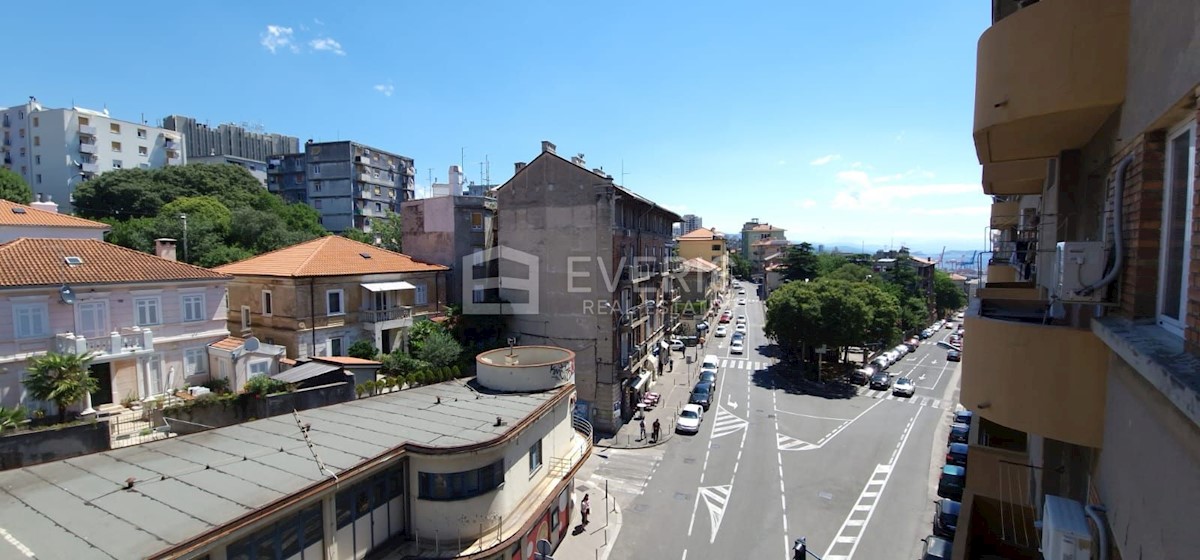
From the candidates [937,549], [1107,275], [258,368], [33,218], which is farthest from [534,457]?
[33,218]

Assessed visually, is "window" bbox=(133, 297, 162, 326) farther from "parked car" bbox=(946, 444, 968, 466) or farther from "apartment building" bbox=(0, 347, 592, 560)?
"parked car" bbox=(946, 444, 968, 466)

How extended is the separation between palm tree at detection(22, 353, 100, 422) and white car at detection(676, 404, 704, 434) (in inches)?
1072

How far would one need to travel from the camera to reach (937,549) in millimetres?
17422

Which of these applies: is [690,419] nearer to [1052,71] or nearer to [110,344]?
[110,344]

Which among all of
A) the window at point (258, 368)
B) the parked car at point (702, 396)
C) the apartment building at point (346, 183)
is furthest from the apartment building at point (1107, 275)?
the apartment building at point (346, 183)

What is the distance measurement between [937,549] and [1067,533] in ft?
54.7

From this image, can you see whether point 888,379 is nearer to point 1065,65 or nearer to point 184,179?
point 1065,65

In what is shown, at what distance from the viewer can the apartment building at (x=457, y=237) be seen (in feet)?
114

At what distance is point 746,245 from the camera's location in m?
160

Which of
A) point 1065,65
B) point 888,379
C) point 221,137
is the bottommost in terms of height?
point 888,379

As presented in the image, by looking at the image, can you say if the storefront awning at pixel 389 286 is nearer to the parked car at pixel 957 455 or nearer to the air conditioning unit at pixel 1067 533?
the air conditioning unit at pixel 1067 533

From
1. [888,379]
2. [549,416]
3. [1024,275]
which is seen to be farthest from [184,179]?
[888,379]

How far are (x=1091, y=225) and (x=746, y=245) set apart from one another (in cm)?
16010

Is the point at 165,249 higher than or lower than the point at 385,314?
higher
